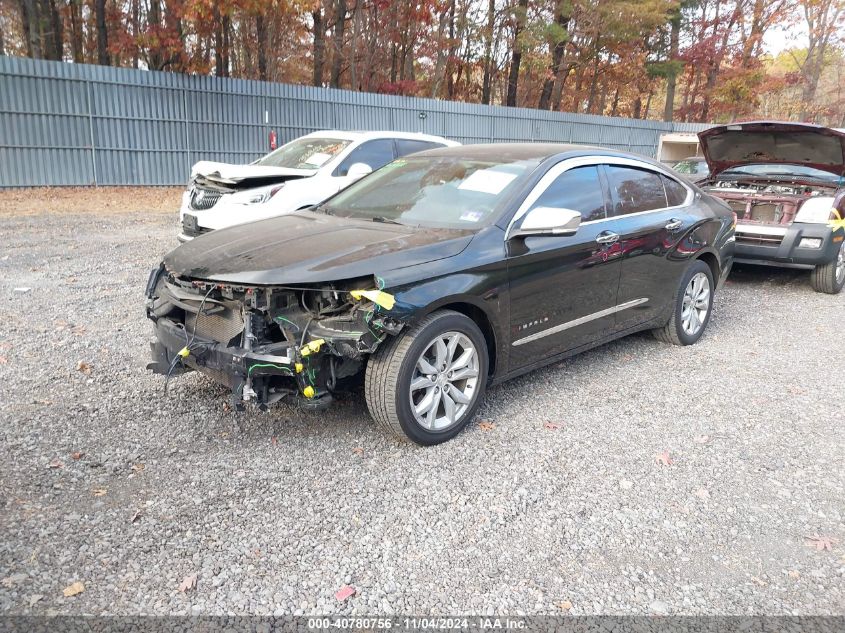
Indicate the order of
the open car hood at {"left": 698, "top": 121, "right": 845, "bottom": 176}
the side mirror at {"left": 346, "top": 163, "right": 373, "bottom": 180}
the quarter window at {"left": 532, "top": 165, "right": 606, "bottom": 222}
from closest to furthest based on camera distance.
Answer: the quarter window at {"left": 532, "top": 165, "right": 606, "bottom": 222} → the open car hood at {"left": 698, "top": 121, "right": 845, "bottom": 176} → the side mirror at {"left": 346, "top": 163, "right": 373, "bottom": 180}

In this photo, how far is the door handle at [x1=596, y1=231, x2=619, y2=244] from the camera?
14.9 ft

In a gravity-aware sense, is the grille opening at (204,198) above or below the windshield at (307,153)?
below

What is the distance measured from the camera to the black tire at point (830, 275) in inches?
301

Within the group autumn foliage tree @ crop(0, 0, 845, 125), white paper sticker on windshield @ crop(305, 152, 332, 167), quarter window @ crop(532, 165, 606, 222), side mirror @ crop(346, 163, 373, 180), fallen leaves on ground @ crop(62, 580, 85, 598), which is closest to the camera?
fallen leaves on ground @ crop(62, 580, 85, 598)

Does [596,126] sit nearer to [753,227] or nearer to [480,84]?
[480,84]

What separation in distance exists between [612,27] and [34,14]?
18.8m

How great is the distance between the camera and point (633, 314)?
5.08m

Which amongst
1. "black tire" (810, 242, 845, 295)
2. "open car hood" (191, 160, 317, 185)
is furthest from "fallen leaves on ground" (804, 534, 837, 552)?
"open car hood" (191, 160, 317, 185)

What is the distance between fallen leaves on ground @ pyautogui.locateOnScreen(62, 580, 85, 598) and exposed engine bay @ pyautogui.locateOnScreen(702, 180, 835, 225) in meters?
7.66

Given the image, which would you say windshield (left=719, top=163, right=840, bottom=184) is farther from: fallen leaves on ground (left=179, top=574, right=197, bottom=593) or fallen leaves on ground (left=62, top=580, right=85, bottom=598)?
fallen leaves on ground (left=62, top=580, right=85, bottom=598)

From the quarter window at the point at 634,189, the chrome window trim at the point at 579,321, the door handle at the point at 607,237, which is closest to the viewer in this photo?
the chrome window trim at the point at 579,321

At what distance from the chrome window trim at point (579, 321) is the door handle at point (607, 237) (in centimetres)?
50

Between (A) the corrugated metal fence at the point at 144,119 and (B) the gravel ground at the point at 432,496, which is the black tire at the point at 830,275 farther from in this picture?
(A) the corrugated metal fence at the point at 144,119

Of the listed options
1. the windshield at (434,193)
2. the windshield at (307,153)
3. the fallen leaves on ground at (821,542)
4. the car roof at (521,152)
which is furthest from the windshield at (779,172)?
the fallen leaves on ground at (821,542)
